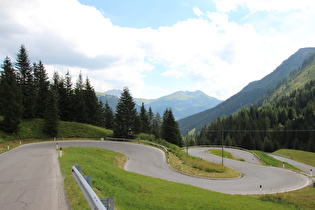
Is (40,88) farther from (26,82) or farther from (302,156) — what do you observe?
(302,156)

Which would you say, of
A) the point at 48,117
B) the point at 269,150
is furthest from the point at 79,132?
the point at 269,150

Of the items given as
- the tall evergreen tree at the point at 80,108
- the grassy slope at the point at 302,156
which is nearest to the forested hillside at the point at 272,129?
the grassy slope at the point at 302,156

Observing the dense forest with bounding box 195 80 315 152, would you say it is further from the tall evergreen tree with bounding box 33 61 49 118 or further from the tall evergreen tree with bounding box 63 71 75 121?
the tall evergreen tree with bounding box 33 61 49 118

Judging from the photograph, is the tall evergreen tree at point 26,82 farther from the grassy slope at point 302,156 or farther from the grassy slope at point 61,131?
the grassy slope at point 302,156

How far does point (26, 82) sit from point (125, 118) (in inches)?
1017

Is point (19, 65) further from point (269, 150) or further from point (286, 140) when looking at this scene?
point (286, 140)

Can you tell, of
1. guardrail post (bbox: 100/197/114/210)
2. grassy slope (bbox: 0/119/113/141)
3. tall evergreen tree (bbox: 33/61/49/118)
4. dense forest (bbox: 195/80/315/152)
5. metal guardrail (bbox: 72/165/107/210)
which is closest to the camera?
metal guardrail (bbox: 72/165/107/210)

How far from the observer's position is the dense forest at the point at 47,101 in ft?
128

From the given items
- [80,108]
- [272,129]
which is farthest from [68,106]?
[272,129]

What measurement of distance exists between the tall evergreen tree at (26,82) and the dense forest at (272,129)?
3762 inches

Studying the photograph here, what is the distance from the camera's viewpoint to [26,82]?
161ft

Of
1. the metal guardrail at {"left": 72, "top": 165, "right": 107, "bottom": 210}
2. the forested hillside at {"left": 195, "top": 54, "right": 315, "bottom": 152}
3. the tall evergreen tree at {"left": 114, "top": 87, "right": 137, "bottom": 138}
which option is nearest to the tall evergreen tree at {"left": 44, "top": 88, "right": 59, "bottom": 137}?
the tall evergreen tree at {"left": 114, "top": 87, "right": 137, "bottom": 138}

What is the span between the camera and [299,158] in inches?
3088

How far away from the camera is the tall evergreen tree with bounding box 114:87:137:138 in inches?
2029
